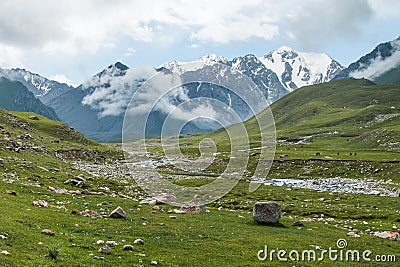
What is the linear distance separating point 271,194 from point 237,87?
76.3 feet

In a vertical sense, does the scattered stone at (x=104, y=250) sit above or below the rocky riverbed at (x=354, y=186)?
above

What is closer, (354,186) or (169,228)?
(169,228)

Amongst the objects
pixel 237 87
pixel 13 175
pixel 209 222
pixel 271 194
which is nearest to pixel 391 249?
pixel 209 222

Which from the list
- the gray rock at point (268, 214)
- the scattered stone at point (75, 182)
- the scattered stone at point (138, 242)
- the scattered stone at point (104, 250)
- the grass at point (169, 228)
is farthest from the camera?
the scattered stone at point (75, 182)

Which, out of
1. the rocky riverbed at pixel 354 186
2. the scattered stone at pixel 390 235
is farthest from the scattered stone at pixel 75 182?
the rocky riverbed at pixel 354 186

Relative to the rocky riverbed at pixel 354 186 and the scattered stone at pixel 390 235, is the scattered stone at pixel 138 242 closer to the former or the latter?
the scattered stone at pixel 390 235

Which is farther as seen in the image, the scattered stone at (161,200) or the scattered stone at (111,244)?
the scattered stone at (161,200)

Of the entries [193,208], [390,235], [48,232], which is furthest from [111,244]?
[390,235]

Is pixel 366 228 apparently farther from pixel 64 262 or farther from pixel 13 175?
pixel 13 175

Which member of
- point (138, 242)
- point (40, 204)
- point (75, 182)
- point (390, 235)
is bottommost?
point (390, 235)

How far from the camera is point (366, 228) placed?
107ft

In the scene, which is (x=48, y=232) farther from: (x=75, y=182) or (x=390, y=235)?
(x=75, y=182)

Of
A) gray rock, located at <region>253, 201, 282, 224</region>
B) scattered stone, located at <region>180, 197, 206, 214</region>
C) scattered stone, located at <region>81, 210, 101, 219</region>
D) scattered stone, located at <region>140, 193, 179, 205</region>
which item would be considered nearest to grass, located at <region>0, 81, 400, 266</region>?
gray rock, located at <region>253, 201, 282, 224</region>

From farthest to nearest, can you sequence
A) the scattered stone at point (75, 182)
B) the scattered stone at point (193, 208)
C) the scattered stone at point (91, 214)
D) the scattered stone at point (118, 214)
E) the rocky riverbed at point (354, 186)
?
the rocky riverbed at point (354, 186), the scattered stone at point (75, 182), the scattered stone at point (193, 208), the scattered stone at point (118, 214), the scattered stone at point (91, 214)
